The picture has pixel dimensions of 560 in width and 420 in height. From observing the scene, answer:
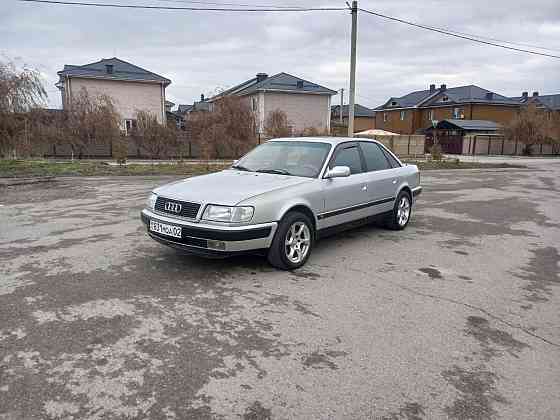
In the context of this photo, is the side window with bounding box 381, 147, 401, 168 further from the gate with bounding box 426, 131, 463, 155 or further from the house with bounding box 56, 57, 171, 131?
the gate with bounding box 426, 131, 463, 155

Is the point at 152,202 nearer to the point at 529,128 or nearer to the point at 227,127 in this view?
the point at 227,127

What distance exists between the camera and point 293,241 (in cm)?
506

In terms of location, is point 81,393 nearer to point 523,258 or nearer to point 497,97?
point 523,258

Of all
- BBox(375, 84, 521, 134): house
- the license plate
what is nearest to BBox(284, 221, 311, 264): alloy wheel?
the license plate

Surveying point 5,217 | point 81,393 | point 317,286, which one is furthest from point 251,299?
point 5,217

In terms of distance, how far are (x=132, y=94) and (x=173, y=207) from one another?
33.1 m

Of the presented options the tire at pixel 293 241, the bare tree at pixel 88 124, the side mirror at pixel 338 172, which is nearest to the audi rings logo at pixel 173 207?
the tire at pixel 293 241

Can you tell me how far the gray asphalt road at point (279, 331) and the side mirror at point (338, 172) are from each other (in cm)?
106

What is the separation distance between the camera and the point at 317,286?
4.61m

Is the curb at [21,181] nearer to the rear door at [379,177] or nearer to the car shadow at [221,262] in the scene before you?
the car shadow at [221,262]

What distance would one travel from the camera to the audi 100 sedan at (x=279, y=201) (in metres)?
4.55

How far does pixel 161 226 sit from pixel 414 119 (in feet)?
187

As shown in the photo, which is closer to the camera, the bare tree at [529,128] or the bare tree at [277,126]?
the bare tree at [277,126]

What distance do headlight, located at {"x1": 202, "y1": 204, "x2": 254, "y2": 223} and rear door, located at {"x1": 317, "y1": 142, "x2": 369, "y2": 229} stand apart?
1179 mm
